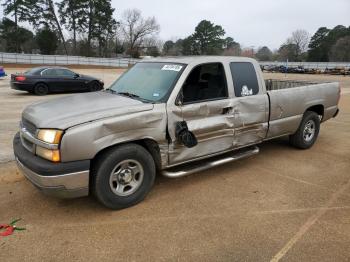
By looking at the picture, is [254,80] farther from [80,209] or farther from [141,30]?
[141,30]

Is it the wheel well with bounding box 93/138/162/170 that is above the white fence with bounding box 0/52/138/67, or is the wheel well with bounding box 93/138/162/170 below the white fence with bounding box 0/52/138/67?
below

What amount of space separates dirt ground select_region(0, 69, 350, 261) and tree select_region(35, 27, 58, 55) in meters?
58.4

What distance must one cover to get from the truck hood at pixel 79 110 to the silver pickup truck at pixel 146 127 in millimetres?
12

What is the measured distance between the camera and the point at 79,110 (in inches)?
147

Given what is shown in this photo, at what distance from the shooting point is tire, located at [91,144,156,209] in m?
3.62

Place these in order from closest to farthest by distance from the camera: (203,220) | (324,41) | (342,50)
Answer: (203,220) → (342,50) → (324,41)

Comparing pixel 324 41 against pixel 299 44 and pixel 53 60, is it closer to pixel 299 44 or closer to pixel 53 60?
pixel 299 44

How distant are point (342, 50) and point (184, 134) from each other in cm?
8689

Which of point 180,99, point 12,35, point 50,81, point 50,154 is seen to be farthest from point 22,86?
point 12,35

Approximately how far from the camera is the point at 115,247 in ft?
10.4

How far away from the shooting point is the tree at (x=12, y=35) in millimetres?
56406

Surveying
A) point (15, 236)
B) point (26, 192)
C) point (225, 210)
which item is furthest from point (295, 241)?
point (26, 192)

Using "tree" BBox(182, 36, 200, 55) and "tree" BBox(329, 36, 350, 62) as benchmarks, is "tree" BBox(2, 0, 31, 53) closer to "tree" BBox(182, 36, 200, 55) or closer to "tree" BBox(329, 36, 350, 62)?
"tree" BBox(182, 36, 200, 55)

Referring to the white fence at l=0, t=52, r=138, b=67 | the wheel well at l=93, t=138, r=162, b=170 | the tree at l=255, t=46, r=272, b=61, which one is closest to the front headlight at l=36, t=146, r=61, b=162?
the wheel well at l=93, t=138, r=162, b=170
